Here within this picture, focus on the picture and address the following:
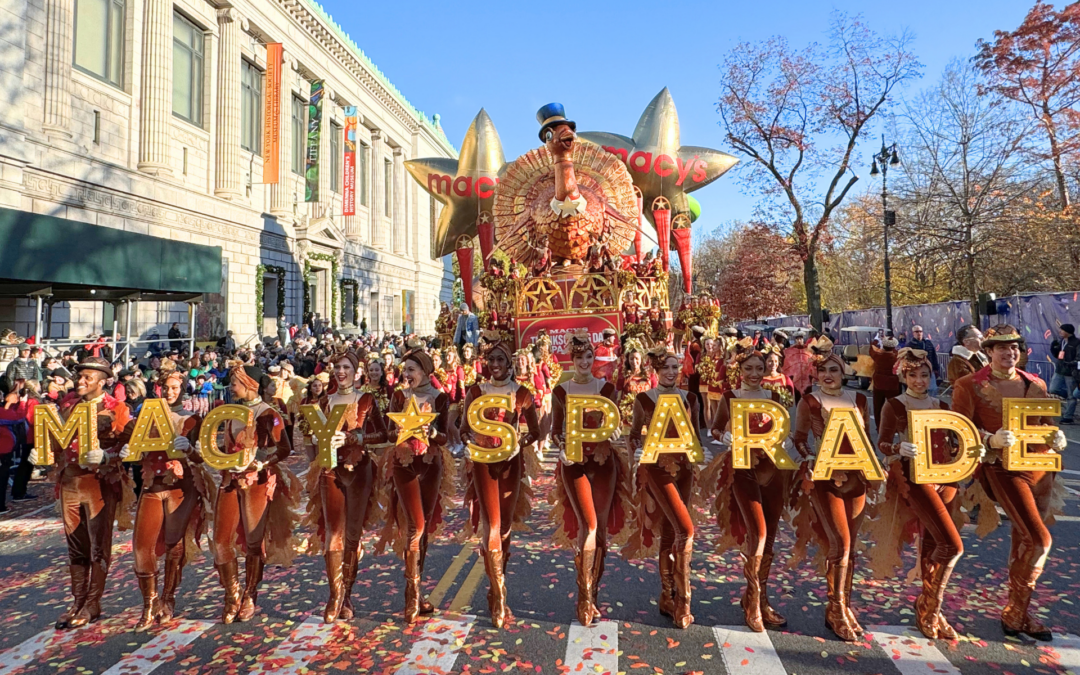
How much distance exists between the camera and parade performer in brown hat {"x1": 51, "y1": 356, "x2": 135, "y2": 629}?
176 inches

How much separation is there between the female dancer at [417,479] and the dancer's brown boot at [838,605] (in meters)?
2.89

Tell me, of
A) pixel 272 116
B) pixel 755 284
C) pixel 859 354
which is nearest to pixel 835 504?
pixel 859 354

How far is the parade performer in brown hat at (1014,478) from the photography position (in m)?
4.04

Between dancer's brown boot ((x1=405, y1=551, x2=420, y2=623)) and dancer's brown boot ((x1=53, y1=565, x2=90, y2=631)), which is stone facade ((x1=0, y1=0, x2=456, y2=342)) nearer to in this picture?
dancer's brown boot ((x1=53, y1=565, x2=90, y2=631))

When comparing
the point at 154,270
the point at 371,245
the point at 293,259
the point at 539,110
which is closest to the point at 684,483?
the point at 539,110

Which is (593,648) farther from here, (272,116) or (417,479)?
(272,116)

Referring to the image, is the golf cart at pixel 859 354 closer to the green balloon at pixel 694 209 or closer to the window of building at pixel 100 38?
the green balloon at pixel 694 209

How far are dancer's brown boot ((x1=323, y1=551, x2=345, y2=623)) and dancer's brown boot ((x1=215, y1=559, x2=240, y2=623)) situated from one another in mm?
666

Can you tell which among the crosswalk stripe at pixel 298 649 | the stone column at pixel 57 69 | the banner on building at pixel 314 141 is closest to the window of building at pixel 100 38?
the stone column at pixel 57 69

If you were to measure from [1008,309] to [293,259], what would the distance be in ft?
93.4

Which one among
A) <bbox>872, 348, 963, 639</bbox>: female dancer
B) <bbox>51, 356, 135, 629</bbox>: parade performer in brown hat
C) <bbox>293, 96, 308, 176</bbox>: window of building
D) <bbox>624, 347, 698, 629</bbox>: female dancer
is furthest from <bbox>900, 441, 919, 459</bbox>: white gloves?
<bbox>293, 96, 308, 176</bbox>: window of building

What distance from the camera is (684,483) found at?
4418 millimetres

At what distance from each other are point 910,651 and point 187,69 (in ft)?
92.7

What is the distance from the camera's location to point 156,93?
2033cm
